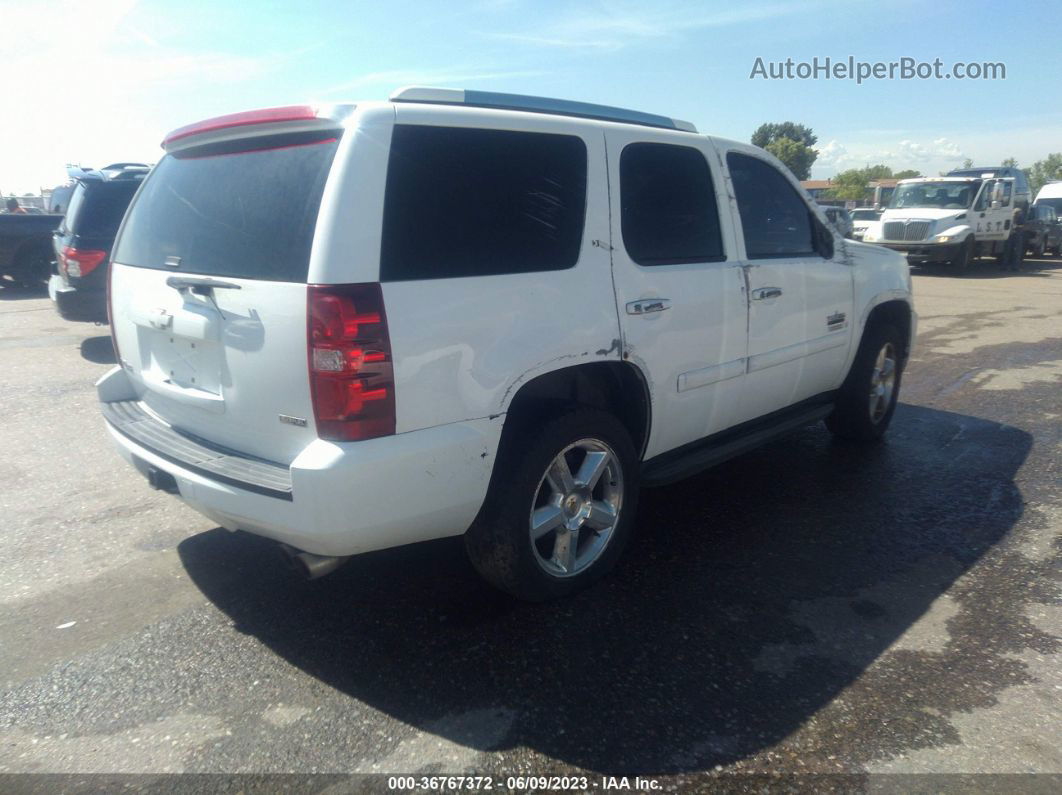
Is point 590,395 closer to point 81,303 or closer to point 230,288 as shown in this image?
point 230,288

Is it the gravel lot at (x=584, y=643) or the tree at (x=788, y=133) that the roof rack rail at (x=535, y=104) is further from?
the tree at (x=788, y=133)

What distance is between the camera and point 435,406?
2760mm

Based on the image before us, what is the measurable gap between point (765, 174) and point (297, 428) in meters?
3.07

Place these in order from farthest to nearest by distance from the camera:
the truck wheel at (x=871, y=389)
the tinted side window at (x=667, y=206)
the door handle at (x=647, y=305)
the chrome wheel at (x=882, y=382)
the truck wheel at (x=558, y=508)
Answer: the chrome wheel at (x=882, y=382) → the truck wheel at (x=871, y=389) → the tinted side window at (x=667, y=206) → the door handle at (x=647, y=305) → the truck wheel at (x=558, y=508)

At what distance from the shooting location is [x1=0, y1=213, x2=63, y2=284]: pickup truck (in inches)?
545

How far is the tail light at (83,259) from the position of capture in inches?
330

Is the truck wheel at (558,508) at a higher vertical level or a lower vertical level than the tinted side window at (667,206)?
lower

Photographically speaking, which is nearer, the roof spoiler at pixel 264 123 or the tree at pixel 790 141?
the roof spoiler at pixel 264 123

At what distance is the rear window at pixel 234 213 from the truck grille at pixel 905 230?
19.8 metres

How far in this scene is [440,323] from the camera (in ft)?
9.02

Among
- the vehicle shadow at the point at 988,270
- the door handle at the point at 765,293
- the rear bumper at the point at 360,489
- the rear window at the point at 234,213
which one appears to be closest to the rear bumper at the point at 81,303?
the rear window at the point at 234,213

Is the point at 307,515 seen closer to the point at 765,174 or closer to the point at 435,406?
the point at 435,406

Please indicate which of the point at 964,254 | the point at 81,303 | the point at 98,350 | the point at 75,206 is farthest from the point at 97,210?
the point at 964,254

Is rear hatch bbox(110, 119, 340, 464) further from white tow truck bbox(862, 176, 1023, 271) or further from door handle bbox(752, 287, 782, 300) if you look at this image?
white tow truck bbox(862, 176, 1023, 271)
